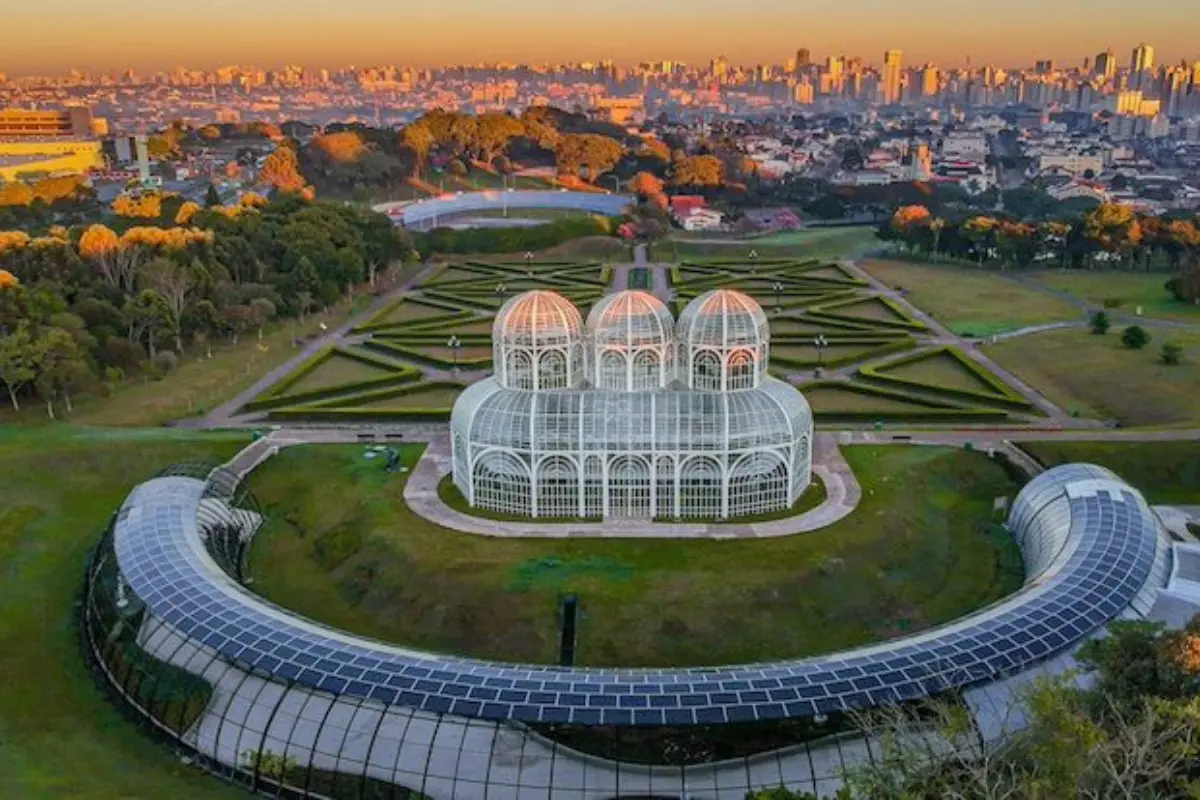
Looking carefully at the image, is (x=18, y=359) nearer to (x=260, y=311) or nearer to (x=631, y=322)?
(x=260, y=311)

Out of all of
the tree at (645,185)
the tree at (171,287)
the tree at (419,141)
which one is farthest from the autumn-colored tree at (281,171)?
the tree at (171,287)

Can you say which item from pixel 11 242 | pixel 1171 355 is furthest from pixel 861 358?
pixel 11 242

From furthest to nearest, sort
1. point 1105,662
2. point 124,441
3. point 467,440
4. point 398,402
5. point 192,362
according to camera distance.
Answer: point 192,362 → point 398,402 → point 124,441 → point 467,440 → point 1105,662

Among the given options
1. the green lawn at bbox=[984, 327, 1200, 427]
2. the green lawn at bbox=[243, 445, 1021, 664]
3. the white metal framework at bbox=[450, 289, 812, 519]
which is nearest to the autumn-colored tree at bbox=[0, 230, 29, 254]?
the green lawn at bbox=[243, 445, 1021, 664]

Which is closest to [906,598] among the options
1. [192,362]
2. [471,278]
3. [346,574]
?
[346,574]

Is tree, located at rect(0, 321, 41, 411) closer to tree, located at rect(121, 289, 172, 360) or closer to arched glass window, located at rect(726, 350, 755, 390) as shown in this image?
A: tree, located at rect(121, 289, 172, 360)

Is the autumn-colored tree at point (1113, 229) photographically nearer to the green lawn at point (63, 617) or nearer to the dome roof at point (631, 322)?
the dome roof at point (631, 322)

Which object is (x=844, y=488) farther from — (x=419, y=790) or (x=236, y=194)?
(x=236, y=194)
